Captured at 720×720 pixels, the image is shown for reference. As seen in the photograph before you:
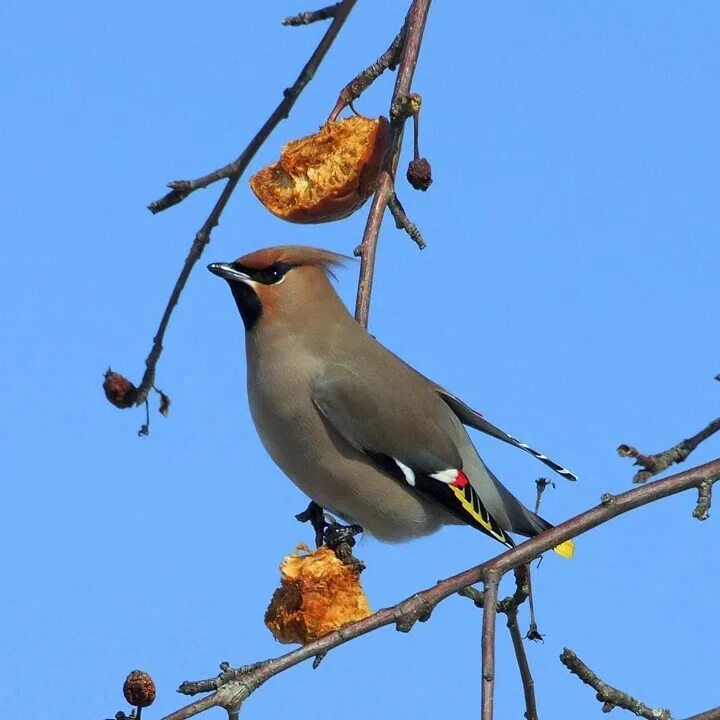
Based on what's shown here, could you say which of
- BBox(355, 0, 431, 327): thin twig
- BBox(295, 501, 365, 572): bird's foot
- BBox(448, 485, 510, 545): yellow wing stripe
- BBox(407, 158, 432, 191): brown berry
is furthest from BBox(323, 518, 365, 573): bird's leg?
BBox(407, 158, 432, 191): brown berry

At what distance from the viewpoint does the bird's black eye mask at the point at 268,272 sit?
4.04m

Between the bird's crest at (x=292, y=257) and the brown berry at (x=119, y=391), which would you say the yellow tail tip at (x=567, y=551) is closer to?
the bird's crest at (x=292, y=257)

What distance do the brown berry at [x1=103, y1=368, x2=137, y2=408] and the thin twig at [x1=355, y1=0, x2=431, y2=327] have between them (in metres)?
0.65

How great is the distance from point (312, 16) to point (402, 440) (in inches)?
51.4

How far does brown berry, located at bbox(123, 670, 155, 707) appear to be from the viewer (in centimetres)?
237

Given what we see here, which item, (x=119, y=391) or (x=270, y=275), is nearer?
(x=119, y=391)

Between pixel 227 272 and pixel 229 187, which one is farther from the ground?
pixel 227 272

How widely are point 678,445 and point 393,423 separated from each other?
1.49 meters

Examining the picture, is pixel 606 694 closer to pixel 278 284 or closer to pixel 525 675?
pixel 525 675

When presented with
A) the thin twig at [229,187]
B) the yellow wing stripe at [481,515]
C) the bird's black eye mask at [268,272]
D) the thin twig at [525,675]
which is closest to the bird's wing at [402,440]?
the yellow wing stripe at [481,515]

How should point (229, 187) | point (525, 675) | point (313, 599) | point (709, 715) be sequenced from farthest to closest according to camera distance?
1. point (229, 187)
2. point (313, 599)
3. point (525, 675)
4. point (709, 715)

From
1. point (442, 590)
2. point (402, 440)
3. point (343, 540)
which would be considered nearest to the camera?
point (442, 590)

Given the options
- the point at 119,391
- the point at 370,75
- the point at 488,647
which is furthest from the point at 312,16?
the point at 488,647

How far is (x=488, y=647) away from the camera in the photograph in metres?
2.31
